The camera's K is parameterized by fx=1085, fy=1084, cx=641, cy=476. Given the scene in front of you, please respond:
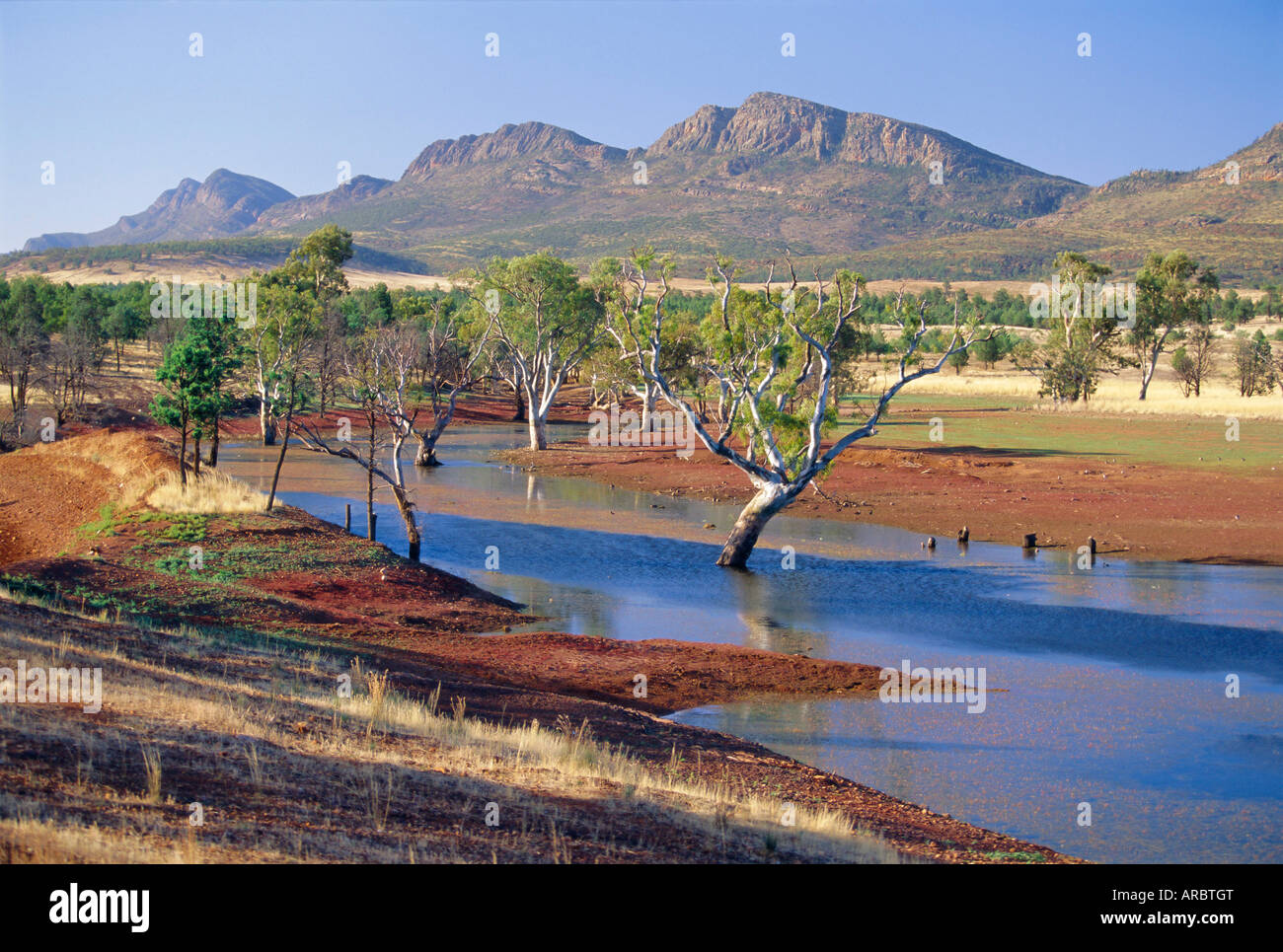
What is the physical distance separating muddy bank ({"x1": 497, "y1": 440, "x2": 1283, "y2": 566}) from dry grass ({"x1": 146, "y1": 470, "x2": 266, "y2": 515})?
14.4 meters

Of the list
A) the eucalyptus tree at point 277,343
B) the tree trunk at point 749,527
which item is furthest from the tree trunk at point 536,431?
the tree trunk at point 749,527

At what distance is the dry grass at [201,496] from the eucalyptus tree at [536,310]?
2895 cm

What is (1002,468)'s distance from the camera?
5066 centimetres

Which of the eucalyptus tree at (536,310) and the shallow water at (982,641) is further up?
the eucalyptus tree at (536,310)

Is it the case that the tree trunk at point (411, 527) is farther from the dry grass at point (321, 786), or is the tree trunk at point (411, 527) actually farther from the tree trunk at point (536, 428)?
the tree trunk at point (536, 428)

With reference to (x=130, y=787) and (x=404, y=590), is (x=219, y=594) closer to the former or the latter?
(x=404, y=590)

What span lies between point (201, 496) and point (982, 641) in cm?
2144

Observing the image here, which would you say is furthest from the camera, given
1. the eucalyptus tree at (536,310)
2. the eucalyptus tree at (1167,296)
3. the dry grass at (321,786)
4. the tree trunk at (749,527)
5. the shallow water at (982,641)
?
the eucalyptus tree at (1167,296)

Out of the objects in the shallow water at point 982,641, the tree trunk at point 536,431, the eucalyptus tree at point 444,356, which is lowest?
the shallow water at point 982,641

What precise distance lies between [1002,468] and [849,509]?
12.1 metres

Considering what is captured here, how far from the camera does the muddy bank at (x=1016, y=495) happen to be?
3550cm

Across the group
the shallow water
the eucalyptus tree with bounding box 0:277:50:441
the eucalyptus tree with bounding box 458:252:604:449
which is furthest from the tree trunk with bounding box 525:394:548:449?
the eucalyptus tree with bounding box 0:277:50:441

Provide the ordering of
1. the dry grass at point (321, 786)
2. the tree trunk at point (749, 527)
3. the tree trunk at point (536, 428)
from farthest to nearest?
the tree trunk at point (536, 428) < the tree trunk at point (749, 527) < the dry grass at point (321, 786)

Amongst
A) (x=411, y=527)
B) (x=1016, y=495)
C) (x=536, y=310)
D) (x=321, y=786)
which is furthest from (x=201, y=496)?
(x=536, y=310)
